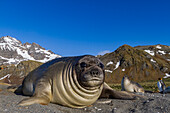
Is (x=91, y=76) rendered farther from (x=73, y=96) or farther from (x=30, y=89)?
(x=30, y=89)

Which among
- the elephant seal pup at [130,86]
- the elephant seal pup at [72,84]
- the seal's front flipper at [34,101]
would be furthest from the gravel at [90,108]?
the elephant seal pup at [130,86]

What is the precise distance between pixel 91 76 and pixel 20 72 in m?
A: 108

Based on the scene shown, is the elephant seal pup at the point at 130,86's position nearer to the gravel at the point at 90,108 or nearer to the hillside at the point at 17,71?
the gravel at the point at 90,108

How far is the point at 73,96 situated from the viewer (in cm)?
539

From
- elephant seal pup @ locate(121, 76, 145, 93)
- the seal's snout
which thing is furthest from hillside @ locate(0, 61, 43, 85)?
the seal's snout

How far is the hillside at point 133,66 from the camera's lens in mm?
77875

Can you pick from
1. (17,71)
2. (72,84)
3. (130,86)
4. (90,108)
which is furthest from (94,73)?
(17,71)

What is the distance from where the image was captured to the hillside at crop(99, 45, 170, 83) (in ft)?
255

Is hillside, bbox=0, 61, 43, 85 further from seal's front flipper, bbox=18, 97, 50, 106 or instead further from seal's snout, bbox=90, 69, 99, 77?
seal's snout, bbox=90, 69, 99, 77

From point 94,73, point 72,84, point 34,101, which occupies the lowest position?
point 34,101

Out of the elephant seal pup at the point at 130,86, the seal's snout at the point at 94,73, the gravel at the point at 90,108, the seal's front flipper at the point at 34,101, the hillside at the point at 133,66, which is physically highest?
the hillside at the point at 133,66

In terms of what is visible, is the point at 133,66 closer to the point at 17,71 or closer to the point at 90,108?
the point at 17,71

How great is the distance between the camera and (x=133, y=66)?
80.9m

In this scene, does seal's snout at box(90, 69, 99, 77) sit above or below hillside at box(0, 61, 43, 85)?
below
